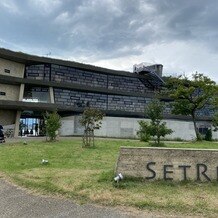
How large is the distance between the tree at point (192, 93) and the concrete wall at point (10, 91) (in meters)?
18.9

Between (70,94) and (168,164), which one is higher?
(70,94)

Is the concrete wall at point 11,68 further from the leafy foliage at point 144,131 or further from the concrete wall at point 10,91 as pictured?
the leafy foliage at point 144,131

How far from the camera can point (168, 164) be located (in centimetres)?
1084

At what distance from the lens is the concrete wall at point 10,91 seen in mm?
42531

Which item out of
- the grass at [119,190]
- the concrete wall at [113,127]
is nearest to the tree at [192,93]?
the concrete wall at [113,127]

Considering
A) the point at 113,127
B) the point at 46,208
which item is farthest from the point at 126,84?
the point at 46,208

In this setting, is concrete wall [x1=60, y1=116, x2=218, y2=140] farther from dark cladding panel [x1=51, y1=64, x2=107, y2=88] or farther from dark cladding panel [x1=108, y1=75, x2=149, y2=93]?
dark cladding panel [x1=108, y1=75, x2=149, y2=93]

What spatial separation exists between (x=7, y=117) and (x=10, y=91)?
10.3ft

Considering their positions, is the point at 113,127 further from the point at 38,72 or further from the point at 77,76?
the point at 38,72

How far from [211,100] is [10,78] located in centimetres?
2503

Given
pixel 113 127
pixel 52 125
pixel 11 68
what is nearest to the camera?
pixel 52 125

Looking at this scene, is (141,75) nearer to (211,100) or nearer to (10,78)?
(211,100)

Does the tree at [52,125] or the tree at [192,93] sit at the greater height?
the tree at [192,93]

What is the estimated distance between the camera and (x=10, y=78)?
137 ft
